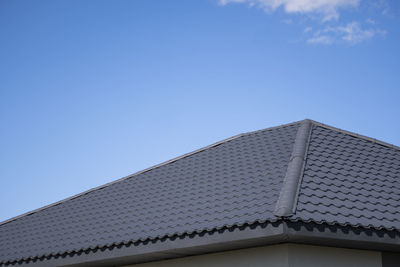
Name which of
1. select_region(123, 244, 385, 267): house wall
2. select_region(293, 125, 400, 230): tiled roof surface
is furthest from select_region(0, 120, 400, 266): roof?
select_region(123, 244, 385, 267): house wall

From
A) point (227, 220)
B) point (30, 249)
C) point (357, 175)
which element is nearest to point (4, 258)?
point (30, 249)

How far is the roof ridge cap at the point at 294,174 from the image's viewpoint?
7461mm

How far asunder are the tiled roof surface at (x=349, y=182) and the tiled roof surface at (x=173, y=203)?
0.52 meters

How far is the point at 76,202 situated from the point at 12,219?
6.65 ft

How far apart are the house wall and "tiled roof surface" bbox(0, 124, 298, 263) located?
592mm

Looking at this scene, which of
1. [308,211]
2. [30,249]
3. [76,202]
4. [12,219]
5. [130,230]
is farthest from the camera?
[12,219]

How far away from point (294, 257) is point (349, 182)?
2179 mm

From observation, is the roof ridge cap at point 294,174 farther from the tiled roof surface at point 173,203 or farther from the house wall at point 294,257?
the house wall at point 294,257

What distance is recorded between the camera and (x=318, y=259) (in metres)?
7.96

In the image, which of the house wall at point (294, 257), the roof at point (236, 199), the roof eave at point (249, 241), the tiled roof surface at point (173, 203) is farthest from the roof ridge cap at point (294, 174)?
the house wall at point (294, 257)

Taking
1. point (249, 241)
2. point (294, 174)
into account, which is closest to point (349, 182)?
point (294, 174)

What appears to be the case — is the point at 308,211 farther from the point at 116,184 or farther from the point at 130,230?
the point at 116,184

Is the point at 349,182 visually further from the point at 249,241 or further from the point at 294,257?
the point at 249,241

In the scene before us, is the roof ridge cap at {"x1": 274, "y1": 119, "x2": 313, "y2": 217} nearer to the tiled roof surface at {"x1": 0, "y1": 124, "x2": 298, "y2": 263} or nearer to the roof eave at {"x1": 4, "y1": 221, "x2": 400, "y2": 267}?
the tiled roof surface at {"x1": 0, "y1": 124, "x2": 298, "y2": 263}
